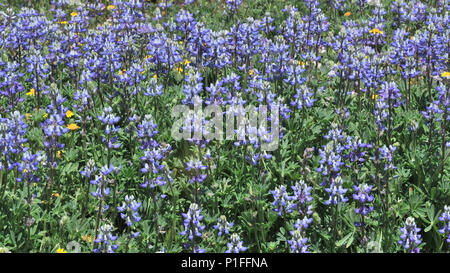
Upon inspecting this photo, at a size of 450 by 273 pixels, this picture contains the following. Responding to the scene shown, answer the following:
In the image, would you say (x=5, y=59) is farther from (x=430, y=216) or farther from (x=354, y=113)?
(x=430, y=216)

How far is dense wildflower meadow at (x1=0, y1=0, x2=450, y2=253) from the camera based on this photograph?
4.04m

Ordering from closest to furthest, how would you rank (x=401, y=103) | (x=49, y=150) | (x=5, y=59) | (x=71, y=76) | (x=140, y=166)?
(x=49, y=150) → (x=140, y=166) → (x=401, y=103) → (x=5, y=59) → (x=71, y=76)

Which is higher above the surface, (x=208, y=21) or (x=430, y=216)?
(x=208, y=21)

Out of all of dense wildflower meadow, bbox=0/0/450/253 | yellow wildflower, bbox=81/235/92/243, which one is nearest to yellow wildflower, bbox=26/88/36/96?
dense wildflower meadow, bbox=0/0/450/253

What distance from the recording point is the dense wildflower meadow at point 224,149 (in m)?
4.04

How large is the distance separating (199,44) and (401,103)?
2303mm

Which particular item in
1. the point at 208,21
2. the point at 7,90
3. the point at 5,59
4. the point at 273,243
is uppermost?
the point at 208,21

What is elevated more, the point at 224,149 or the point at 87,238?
the point at 224,149

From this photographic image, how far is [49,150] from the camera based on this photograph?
4461mm

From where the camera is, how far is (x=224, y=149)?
516 cm

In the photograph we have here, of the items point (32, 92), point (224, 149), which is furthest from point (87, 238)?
point (32, 92)

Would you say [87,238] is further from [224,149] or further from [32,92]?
[32,92]

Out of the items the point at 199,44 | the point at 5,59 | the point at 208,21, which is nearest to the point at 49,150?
the point at 5,59

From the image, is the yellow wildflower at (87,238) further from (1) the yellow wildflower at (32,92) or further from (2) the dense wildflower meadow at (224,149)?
(1) the yellow wildflower at (32,92)
